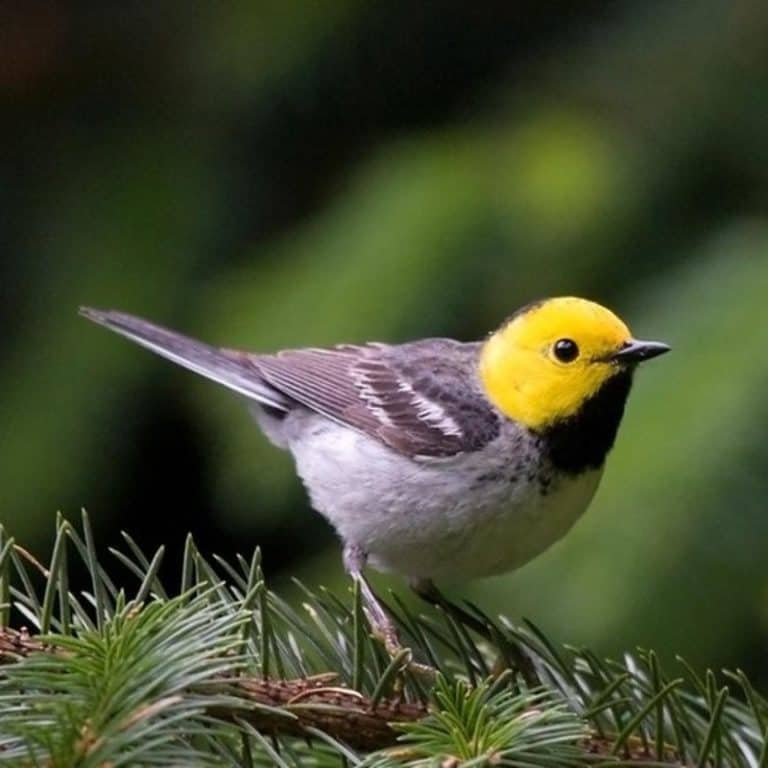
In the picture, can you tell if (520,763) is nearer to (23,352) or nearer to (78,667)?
(78,667)

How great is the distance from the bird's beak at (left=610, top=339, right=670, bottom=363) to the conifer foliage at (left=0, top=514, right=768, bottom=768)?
2.33 ft

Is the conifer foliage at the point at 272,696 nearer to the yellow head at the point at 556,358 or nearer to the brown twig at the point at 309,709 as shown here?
the brown twig at the point at 309,709

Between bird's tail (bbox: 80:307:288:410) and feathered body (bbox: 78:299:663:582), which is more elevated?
bird's tail (bbox: 80:307:288:410)

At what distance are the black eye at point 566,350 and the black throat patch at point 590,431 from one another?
0.08 metres

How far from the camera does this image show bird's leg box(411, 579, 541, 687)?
6.93ft

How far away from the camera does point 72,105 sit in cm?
390

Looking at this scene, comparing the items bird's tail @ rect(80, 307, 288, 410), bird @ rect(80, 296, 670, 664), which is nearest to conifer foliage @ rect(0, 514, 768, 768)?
bird @ rect(80, 296, 670, 664)

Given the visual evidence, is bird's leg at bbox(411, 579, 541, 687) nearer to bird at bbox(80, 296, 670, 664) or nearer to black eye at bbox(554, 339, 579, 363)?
bird at bbox(80, 296, 670, 664)

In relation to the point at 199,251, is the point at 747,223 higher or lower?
lower

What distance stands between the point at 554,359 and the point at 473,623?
1.91 ft

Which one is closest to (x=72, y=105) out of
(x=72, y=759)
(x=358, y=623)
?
(x=358, y=623)

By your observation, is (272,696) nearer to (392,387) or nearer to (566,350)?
(566,350)

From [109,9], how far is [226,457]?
1422 millimetres

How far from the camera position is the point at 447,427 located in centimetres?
293
